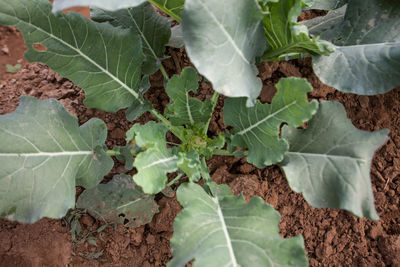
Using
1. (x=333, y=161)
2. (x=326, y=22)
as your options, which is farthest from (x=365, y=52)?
(x=333, y=161)

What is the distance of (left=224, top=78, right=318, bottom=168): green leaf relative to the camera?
100 cm

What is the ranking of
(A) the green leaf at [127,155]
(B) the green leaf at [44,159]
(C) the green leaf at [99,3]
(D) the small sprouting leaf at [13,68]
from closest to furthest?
(C) the green leaf at [99,3] < (B) the green leaf at [44,159] < (A) the green leaf at [127,155] < (D) the small sprouting leaf at [13,68]

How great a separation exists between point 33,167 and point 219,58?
2.35ft

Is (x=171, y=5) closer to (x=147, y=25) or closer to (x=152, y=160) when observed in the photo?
(x=147, y=25)

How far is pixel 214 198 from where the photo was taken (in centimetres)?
121

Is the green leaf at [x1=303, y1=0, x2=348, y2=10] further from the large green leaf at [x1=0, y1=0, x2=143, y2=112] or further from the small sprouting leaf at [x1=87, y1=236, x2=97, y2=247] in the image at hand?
the small sprouting leaf at [x1=87, y1=236, x2=97, y2=247]

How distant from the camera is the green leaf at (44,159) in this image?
3.61 ft

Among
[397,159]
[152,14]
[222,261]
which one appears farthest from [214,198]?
[397,159]

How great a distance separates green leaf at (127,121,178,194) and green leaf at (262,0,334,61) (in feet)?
1.66

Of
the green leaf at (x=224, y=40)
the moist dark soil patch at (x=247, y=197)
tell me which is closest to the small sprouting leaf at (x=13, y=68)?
the moist dark soil patch at (x=247, y=197)

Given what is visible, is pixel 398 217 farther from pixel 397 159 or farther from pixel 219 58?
pixel 219 58

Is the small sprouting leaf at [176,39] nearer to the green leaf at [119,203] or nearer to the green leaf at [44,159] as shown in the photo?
the green leaf at [44,159]

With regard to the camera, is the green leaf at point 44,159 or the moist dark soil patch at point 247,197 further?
the moist dark soil patch at point 247,197

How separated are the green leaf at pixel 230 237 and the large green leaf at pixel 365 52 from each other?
1.73 ft
